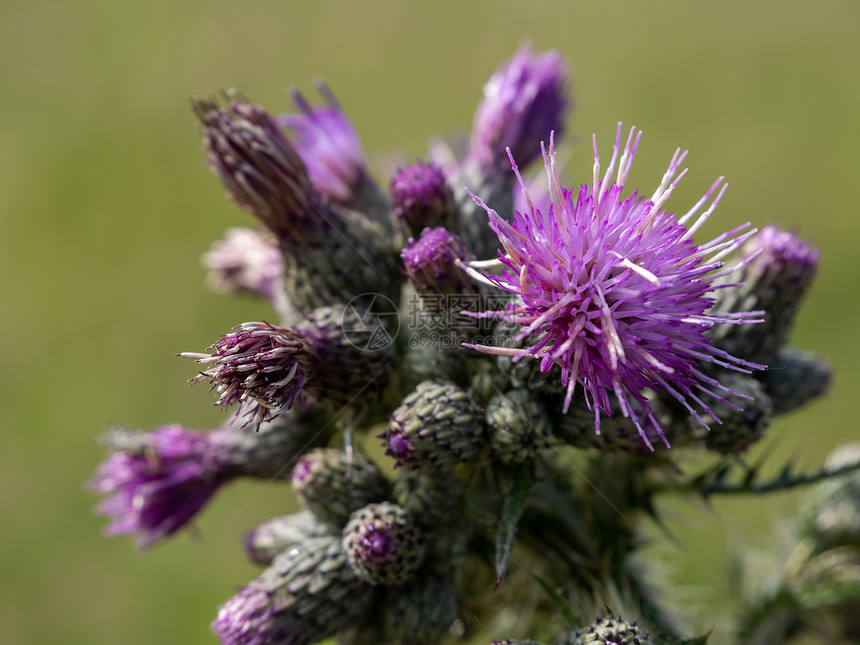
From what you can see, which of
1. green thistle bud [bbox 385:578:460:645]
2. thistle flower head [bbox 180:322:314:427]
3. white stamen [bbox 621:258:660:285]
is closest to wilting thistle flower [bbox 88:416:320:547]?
thistle flower head [bbox 180:322:314:427]

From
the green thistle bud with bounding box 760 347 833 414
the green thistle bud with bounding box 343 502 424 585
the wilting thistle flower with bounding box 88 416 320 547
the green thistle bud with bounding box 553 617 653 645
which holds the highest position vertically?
the wilting thistle flower with bounding box 88 416 320 547

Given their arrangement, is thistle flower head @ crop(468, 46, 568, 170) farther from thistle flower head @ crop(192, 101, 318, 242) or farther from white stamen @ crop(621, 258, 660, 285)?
white stamen @ crop(621, 258, 660, 285)

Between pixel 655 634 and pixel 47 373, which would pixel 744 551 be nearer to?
pixel 655 634

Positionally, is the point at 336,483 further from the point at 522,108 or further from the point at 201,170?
the point at 201,170

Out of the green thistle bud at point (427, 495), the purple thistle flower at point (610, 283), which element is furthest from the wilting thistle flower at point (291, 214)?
the purple thistle flower at point (610, 283)

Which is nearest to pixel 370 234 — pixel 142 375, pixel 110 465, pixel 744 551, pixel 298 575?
pixel 298 575

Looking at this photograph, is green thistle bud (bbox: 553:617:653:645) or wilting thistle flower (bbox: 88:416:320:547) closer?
green thistle bud (bbox: 553:617:653:645)

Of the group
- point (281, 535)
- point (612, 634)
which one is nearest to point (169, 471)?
point (281, 535)
